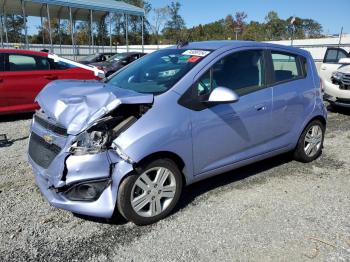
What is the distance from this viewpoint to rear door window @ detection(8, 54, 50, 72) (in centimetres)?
823

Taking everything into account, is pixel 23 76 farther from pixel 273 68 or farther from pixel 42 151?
pixel 273 68

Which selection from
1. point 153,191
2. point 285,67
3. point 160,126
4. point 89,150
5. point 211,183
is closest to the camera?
point 89,150

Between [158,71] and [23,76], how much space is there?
5.03m

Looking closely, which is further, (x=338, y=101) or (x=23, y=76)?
(x=338, y=101)

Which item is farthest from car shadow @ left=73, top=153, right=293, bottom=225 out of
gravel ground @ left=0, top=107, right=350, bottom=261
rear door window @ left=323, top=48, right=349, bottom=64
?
rear door window @ left=323, top=48, right=349, bottom=64

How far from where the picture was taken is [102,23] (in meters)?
32.5

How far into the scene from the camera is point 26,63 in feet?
27.9

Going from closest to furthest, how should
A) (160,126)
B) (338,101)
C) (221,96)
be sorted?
(160,126) → (221,96) → (338,101)

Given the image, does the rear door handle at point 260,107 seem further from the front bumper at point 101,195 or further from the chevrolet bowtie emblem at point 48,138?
the chevrolet bowtie emblem at point 48,138

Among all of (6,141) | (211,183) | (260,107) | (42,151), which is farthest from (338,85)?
(42,151)

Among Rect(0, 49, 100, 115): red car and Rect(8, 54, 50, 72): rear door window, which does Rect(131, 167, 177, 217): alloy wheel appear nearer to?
Rect(0, 49, 100, 115): red car

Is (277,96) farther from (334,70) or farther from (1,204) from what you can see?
(334,70)

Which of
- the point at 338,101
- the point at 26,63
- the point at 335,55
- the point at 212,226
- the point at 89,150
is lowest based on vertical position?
the point at 212,226

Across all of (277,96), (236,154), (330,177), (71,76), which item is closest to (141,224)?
(236,154)
